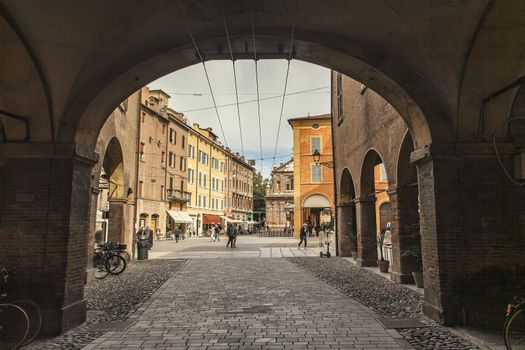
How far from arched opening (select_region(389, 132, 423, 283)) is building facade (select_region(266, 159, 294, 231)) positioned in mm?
43330

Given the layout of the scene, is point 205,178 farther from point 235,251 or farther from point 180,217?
point 235,251

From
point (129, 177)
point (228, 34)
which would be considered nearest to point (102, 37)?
point (228, 34)

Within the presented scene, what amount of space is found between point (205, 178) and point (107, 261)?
1618 inches

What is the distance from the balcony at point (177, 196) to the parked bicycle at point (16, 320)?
117ft

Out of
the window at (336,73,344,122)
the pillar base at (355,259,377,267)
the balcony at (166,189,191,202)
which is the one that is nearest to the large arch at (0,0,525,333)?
the pillar base at (355,259,377,267)

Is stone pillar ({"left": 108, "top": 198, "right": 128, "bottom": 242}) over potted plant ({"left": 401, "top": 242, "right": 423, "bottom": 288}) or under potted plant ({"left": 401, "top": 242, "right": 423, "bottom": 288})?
over

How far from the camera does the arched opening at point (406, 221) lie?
408 inches

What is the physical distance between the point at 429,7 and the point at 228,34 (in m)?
3.32

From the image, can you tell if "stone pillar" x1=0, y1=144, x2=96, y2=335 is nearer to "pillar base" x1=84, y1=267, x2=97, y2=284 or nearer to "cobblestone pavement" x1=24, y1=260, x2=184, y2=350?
"cobblestone pavement" x1=24, y1=260, x2=184, y2=350

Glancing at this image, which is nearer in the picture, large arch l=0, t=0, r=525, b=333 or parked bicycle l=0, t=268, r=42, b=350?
parked bicycle l=0, t=268, r=42, b=350

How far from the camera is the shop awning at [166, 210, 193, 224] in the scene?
41.6 metres

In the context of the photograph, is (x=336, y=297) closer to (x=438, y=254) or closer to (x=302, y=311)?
(x=302, y=311)

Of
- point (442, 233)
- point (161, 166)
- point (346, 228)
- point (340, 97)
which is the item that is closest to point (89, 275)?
point (442, 233)

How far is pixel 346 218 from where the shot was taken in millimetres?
16719
